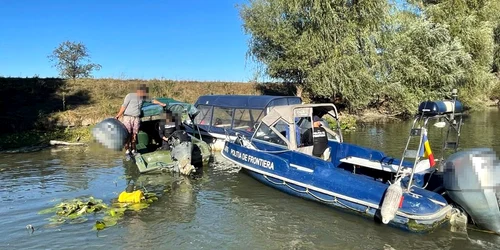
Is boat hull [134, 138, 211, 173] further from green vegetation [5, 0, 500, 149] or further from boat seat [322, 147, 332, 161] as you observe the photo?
green vegetation [5, 0, 500, 149]

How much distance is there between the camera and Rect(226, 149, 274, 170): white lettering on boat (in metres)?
8.95

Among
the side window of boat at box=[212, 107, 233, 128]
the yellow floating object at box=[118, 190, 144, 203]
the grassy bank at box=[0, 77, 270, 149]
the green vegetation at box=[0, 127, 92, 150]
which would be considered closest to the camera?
the yellow floating object at box=[118, 190, 144, 203]

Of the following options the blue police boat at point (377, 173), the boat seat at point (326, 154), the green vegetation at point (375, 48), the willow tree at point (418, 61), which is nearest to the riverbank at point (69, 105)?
the green vegetation at point (375, 48)

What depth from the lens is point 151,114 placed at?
11906mm

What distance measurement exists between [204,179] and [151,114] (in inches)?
115

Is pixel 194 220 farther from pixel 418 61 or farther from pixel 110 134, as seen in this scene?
pixel 418 61

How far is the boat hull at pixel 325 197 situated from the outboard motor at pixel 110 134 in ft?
8.95

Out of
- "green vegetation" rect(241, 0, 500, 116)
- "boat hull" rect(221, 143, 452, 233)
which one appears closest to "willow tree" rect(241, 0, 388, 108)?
"green vegetation" rect(241, 0, 500, 116)

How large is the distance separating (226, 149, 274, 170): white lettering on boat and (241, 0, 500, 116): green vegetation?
39.9 feet

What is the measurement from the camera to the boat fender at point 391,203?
20.7 ft

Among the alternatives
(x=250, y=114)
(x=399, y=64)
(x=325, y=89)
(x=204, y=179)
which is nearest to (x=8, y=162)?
(x=204, y=179)

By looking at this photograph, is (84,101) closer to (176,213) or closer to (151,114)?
(151,114)

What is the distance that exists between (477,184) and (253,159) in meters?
4.81

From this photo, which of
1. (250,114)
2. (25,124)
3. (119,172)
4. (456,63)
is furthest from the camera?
(456,63)
